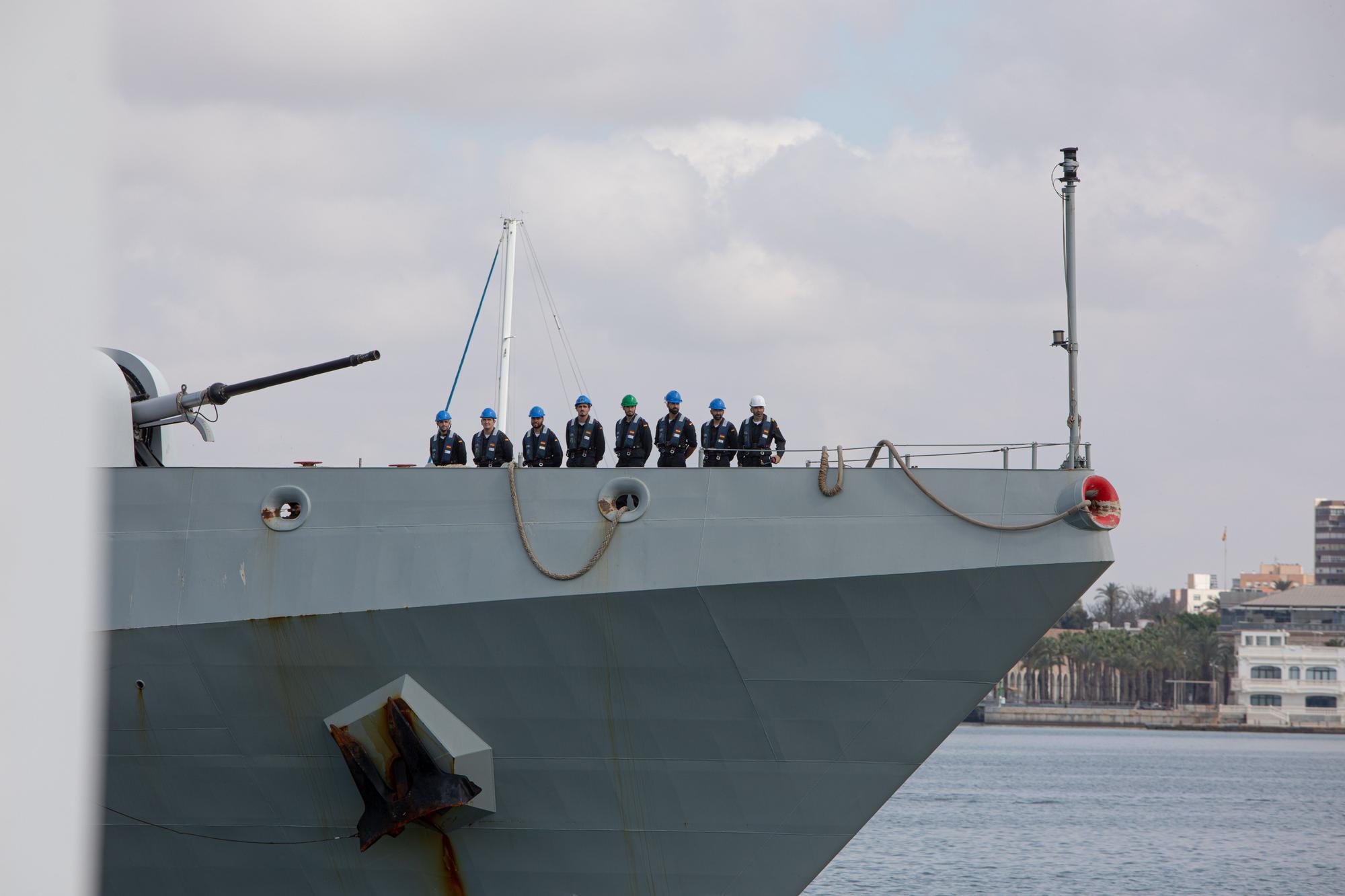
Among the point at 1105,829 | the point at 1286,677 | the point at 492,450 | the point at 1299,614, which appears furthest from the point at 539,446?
the point at 1299,614

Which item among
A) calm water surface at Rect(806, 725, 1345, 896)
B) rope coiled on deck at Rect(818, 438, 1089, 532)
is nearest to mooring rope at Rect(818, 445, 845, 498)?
rope coiled on deck at Rect(818, 438, 1089, 532)

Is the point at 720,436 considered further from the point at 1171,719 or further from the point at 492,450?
the point at 1171,719

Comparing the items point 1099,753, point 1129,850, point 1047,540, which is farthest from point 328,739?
point 1099,753

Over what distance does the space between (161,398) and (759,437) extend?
21.0ft

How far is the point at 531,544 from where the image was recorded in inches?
466

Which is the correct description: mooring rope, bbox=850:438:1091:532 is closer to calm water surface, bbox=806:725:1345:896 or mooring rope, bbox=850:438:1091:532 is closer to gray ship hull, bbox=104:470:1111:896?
gray ship hull, bbox=104:470:1111:896

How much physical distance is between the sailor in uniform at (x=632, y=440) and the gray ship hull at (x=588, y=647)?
1.23 metres

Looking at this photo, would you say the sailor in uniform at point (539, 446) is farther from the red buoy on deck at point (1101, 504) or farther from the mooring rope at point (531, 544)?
the red buoy on deck at point (1101, 504)

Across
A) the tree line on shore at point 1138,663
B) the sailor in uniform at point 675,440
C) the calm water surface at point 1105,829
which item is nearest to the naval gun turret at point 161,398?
the sailor in uniform at point 675,440

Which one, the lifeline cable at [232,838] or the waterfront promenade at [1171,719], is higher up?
the lifeline cable at [232,838]

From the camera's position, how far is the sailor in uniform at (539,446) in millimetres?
13328

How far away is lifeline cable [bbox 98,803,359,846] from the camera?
41.1 ft

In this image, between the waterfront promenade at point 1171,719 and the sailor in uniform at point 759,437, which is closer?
the sailor in uniform at point 759,437

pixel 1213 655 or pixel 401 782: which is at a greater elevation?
pixel 401 782
